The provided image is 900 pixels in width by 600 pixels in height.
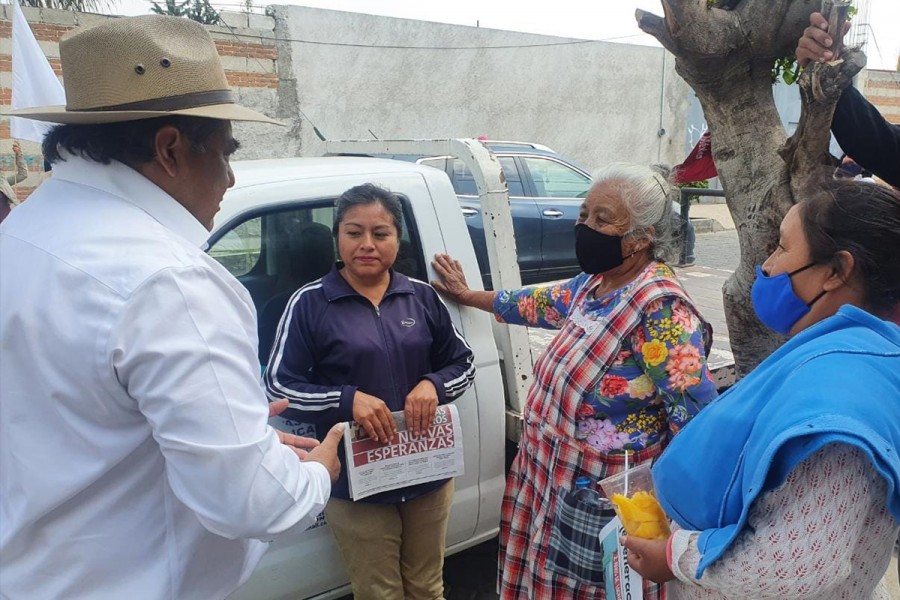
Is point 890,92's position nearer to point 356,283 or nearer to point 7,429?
point 356,283

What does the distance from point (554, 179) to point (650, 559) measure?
7333 millimetres

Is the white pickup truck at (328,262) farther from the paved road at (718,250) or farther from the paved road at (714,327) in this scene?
the paved road at (718,250)

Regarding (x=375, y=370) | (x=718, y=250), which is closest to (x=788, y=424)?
(x=375, y=370)

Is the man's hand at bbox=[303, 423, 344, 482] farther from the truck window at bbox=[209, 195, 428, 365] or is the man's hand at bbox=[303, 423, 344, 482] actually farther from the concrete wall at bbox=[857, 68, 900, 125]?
the concrete wall at bbox=[857, 68, 900, 125]

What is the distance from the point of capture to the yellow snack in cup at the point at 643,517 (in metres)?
1.42

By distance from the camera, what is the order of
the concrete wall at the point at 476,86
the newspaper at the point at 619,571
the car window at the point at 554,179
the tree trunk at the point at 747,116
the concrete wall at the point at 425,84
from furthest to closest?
the concrete wall at the point at 476,86, the concrete wall at the point at 425,84, the car window at the point at 554,179, the tree trunk at the point at 747,116, the newspaper at the point at 619,571

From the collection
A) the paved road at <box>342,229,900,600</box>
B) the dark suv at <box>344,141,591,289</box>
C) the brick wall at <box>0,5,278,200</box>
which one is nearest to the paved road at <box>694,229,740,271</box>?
the paved road at <box>342,229,900,600</box>

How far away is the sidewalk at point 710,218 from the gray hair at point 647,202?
1113 centimetres

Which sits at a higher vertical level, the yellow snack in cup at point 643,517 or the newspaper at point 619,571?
the yellow snack in cup at point 643,517

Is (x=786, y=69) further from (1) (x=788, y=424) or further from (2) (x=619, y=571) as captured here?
(2) (x=619, y=571)

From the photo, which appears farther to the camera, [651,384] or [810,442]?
[651,384]

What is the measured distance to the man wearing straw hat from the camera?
105cm

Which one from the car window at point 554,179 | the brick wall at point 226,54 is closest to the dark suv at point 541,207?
the car window at point 554,179

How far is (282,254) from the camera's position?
2.27 metres
